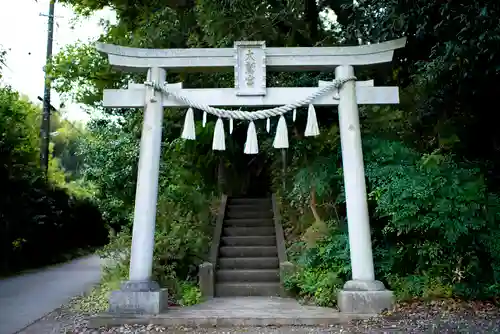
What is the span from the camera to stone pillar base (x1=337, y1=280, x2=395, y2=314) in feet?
19.9

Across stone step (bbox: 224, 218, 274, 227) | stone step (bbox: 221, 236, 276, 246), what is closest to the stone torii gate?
stone step (bbox: 221, 236, 276, 246)

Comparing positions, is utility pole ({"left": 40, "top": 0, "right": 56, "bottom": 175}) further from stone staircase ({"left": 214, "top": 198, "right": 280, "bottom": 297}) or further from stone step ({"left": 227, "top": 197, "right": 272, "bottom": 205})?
stone staircase ({"left": 214, "top": 198, "right": 280, "bottom": 297})

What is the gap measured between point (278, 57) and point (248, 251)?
4.24 m

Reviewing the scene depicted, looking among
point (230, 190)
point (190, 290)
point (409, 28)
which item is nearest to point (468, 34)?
point (409, 28)

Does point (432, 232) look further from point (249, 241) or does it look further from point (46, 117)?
point (46, 117)

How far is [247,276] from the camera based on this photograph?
8523mm

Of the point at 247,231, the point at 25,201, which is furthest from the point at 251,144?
the point at 25,201

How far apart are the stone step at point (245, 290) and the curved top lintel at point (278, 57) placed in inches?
155

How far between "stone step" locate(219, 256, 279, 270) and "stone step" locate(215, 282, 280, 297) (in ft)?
2.36

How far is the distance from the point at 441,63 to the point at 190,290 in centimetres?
516

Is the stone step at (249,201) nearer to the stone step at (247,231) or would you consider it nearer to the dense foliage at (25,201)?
the stone step at (247,231)

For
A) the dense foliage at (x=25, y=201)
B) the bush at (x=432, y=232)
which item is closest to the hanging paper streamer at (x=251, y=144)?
the bush at (x=432, y=232)

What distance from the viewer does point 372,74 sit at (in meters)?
9.22

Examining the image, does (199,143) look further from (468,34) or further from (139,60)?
(468,34)
